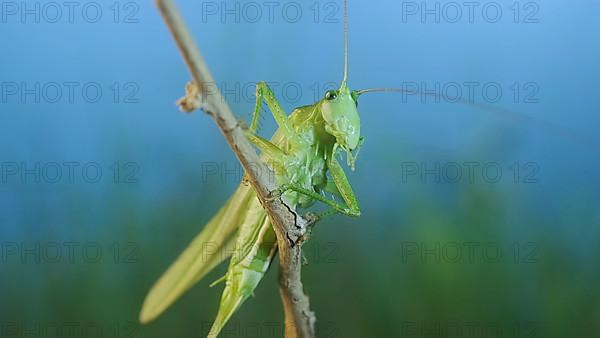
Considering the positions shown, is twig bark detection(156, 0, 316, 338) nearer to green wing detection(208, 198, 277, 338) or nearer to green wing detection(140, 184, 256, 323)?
green wing detection(208, 198, 277, 338)

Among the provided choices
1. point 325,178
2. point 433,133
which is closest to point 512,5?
point 433,133

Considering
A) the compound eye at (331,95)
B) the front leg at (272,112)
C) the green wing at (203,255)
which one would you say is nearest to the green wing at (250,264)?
the green wing at (203,255)

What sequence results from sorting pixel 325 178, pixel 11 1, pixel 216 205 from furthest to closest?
1. pixel 216 205
2. pixel 11 1
3. pixel 325 178

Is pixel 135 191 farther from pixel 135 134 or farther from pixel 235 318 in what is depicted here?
pixel 235 318

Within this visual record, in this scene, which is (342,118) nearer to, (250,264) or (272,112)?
(272,112)

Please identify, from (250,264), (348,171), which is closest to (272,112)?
(250,264)

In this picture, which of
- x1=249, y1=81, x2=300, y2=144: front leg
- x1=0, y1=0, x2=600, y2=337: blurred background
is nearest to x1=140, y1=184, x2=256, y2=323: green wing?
x1=249, y1=81, x2=300, y2=144: front leg
